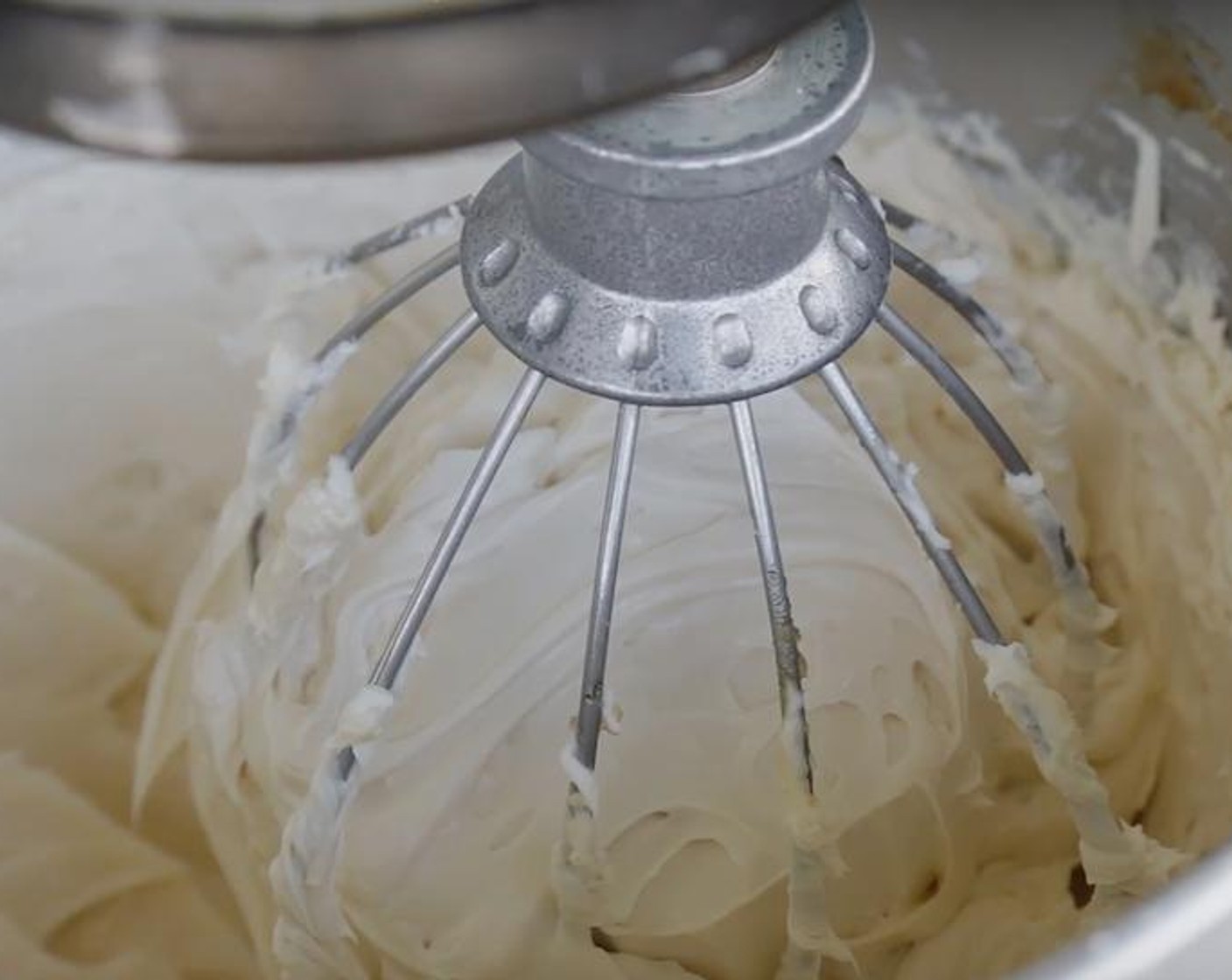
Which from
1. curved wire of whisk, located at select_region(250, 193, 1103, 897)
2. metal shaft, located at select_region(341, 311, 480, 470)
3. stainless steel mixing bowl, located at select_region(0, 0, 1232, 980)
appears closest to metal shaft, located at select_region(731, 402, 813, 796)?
curved wire of whisk, located at select_region(250, 193, 1103, 897)

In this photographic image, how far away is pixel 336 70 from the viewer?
337 millimetres

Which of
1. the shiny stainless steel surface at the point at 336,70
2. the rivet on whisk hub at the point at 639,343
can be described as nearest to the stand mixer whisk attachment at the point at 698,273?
the rivet on whisk hub at the point at 639,343

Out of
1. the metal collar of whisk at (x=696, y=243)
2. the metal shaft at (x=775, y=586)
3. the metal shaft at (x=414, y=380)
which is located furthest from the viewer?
the metal shaft at (x=414, y=380)

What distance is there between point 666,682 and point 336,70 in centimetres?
67

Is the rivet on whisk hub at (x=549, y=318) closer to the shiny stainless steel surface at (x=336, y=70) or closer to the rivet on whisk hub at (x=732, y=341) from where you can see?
the rivet on whisk hub at (x=732, y=341)

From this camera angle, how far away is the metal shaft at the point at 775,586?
2.06 ft

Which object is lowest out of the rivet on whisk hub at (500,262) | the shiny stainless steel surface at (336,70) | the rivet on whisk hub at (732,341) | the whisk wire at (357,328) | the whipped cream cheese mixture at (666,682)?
the whipped cream cheese mixture at (666,682)

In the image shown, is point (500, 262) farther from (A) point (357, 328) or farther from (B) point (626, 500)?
→ (A) point (357, 328)

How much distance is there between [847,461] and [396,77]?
2.43 feet

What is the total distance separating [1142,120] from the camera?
950 mm

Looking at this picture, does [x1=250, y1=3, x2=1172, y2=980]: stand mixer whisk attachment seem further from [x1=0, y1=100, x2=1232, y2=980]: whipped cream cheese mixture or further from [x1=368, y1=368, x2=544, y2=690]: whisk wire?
[x1=0, y1=100, x2=1232, y2=980]: whipped cream cheese mixture

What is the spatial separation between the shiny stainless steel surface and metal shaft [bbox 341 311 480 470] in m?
0.32

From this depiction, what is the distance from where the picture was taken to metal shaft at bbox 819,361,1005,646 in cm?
65

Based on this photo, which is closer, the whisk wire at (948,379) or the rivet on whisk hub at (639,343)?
the rivet on whisk hub at (639,343)
